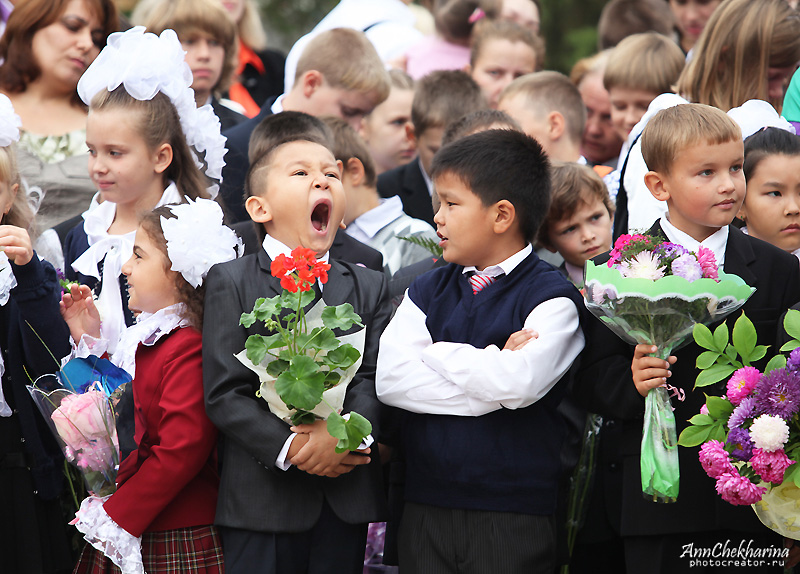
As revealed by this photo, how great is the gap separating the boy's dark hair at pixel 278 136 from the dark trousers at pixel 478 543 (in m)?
1.57

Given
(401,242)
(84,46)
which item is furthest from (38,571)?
(84,46)

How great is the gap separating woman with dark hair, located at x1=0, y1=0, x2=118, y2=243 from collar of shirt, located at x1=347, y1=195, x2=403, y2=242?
1538mm

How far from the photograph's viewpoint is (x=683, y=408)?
3762 millimetres

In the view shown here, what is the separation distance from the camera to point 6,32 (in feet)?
19.3

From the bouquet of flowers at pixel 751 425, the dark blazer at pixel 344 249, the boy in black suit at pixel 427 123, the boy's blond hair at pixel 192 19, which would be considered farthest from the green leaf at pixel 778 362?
the boy's blond hair at pixel 192 19

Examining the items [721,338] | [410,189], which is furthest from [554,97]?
[721,338]

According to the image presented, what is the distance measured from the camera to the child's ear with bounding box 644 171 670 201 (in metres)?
3.95

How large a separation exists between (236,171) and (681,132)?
2.55m

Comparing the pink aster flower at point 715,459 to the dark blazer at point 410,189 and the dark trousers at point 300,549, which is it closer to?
the dark trousers at point 300,549

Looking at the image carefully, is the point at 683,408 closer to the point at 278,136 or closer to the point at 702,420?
the point at 702,420

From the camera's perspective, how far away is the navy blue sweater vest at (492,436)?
3.63 metres

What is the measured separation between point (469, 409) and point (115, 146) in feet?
7.02

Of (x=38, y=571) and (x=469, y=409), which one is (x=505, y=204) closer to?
(x=469, y=409)

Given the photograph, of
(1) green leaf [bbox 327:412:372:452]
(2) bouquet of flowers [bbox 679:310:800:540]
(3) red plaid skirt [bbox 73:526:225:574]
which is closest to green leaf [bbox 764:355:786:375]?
(2) bouquet of flowers [bbox 679:310:800:540]
